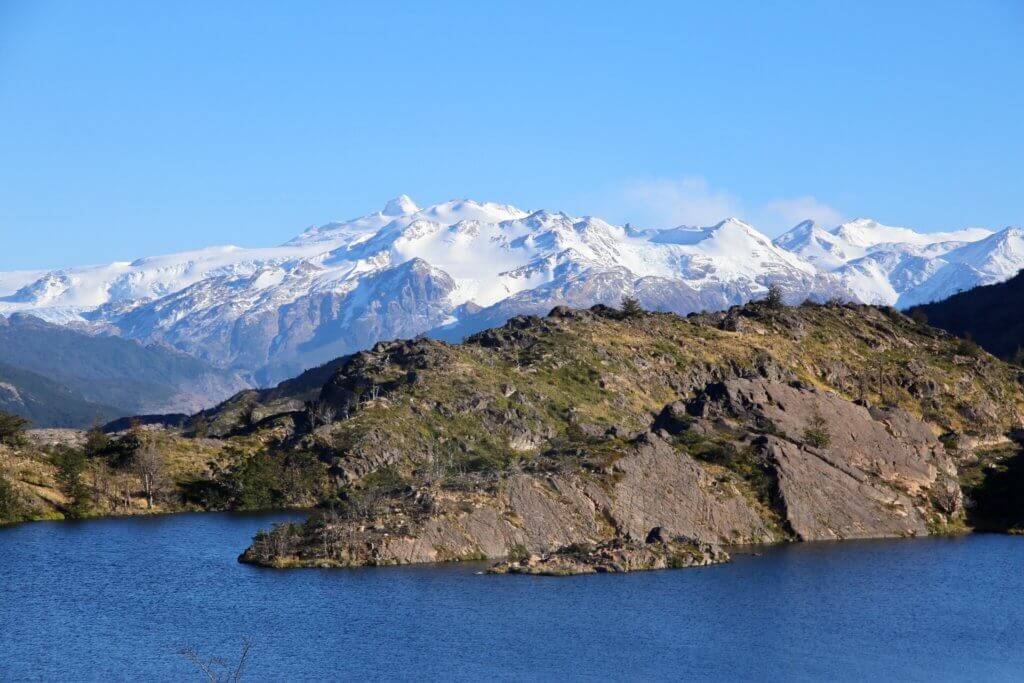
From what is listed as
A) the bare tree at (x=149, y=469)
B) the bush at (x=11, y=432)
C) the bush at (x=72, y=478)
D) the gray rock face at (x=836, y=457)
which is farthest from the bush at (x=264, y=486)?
the gray rock face at (x=836, y=457)

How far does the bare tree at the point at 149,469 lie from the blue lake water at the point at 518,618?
117ft

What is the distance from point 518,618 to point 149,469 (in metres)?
84.5

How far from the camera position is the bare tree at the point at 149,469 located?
175 m

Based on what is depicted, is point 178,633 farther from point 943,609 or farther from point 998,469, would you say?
point 998,469

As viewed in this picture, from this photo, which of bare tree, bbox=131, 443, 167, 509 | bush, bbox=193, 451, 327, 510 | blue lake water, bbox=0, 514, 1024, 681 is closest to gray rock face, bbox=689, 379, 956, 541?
blue lake water, bbox=0, 514, 1024, 681

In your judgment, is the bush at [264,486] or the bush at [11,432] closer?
the bush at [264,486]

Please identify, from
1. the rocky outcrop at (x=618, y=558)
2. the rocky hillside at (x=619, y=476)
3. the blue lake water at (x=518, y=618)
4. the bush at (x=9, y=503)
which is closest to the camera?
the blue lake water at (x=518, y=618)

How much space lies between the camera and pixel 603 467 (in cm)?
14312

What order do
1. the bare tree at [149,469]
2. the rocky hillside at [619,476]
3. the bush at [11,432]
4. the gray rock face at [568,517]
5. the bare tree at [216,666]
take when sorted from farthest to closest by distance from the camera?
the bush at [11,432], the bare tree at [149,469], the rocky hillside at [619,476], the gray rock face at [568,517], the bare tree at [216,666]

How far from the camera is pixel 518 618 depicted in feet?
345

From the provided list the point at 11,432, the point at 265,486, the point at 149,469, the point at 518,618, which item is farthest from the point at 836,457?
the point at 11,432

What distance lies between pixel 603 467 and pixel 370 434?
48139 millimetres

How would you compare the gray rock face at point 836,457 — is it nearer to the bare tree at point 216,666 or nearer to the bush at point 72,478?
the bare tree at point 216,666

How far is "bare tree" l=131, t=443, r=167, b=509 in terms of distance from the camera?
175 metres
